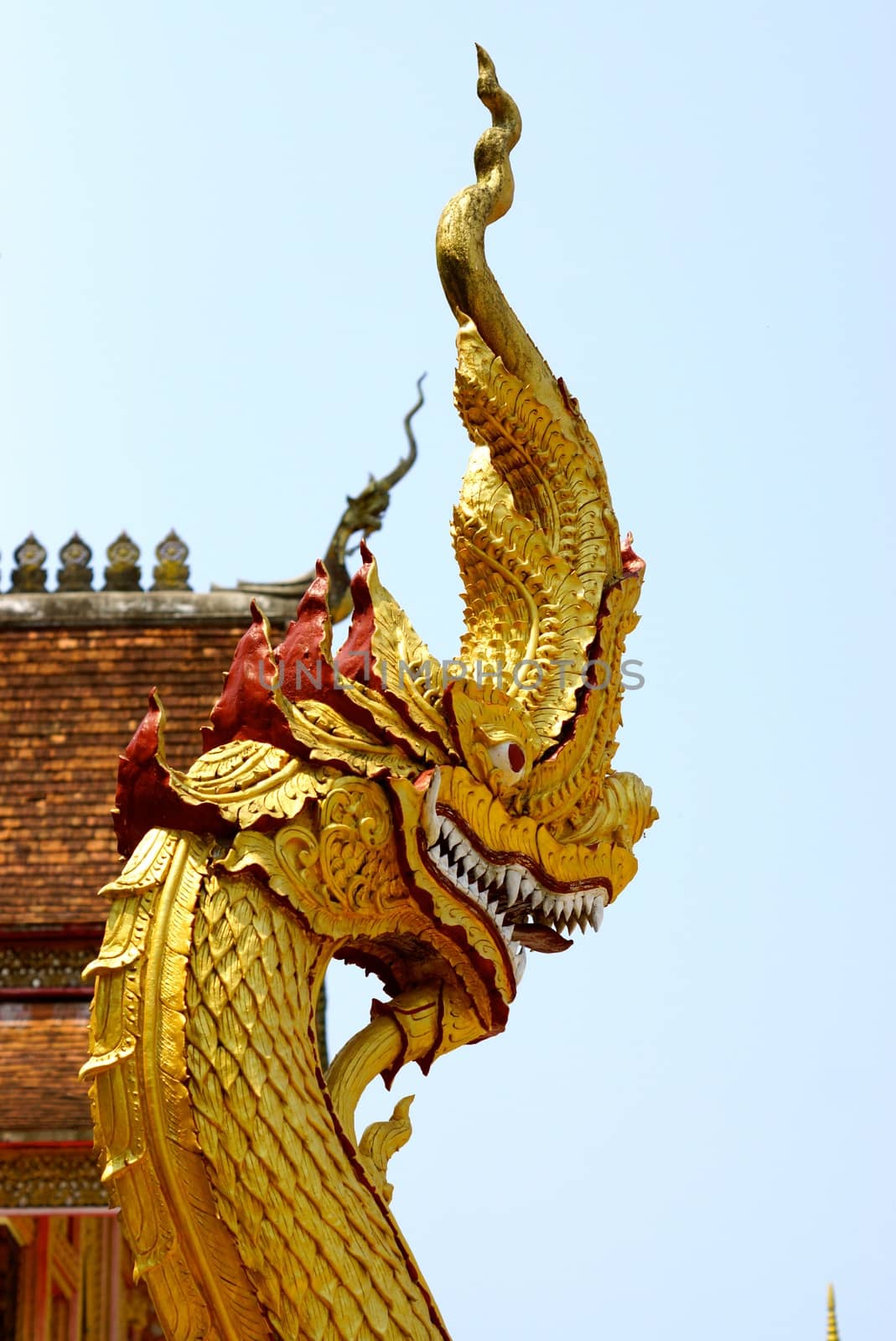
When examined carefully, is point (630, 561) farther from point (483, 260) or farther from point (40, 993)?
point (40, 993)

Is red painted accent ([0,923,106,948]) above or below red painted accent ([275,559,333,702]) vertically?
below

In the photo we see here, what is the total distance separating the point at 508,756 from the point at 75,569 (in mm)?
9658

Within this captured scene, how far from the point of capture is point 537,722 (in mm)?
3842

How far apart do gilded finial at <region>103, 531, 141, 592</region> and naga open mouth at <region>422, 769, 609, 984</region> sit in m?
9.31

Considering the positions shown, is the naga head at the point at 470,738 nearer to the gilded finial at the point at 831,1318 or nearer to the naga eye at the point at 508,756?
the naga eye at the point at 508,756

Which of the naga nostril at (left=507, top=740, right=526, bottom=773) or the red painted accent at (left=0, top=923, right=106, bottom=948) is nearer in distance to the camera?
the naga nostril at (left=507, top=740, right=526, bottom=773)

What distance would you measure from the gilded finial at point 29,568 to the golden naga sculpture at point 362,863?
9.18 meters

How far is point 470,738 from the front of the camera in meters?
3.64

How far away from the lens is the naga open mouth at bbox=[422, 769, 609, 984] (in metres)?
3.54

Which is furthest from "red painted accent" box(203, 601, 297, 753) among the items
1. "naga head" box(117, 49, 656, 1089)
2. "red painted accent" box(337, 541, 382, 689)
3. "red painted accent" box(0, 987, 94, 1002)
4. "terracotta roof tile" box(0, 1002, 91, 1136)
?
"red painted accent" box(0, 987, 94, 1002)

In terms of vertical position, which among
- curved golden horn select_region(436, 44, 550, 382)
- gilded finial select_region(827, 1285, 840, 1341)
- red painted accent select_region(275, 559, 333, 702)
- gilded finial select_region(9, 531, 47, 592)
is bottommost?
gilded finial select_region(827, 1285, 840, 1341)

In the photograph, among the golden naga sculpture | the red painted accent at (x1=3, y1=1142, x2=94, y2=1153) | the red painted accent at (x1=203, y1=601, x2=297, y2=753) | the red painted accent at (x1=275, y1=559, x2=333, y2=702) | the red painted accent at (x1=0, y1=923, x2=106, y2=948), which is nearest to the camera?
the golden naga sculpture

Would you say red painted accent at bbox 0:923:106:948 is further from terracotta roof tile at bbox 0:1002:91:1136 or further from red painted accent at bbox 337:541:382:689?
red painted accent at bbox 337:541:382:689

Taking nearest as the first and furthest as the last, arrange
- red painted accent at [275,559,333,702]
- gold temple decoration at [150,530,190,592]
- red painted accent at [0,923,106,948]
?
red painted accent at [275,559,333,702]
red painted accent at [0,923,106,948]
gold temple decoration at [150,530,190,592]
